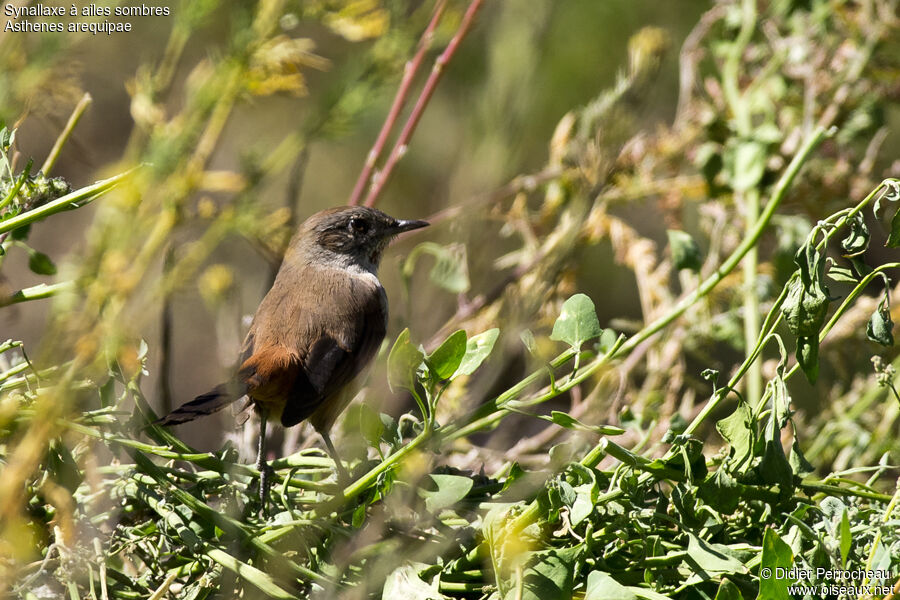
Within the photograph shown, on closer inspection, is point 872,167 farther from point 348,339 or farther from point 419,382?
point 419,382

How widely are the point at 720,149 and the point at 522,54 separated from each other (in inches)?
70.8

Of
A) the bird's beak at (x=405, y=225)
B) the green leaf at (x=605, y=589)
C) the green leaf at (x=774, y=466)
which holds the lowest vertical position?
the bird's beak at (x=405, y=225)

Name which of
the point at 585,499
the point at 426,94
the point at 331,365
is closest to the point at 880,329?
the point at 585,499

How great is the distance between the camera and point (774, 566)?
3.76 ft

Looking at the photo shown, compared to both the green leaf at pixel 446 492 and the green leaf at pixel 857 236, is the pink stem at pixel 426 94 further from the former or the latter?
the green leaf at pixel 857 236

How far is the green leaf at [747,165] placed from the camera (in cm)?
224

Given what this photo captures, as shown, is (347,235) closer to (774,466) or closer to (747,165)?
(747,165)

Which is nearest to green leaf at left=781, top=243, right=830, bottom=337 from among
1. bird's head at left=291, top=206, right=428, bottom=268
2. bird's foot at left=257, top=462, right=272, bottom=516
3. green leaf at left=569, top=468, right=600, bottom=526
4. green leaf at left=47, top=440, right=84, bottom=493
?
green leaf at left=569, top=468, right=600, bottom=526

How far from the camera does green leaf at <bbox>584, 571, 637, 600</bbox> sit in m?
1.18

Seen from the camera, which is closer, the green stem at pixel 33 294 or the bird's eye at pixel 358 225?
the green stem at pixel 33 294

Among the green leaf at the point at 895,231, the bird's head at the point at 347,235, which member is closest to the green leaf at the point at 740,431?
the green leaf at the point at 895,231

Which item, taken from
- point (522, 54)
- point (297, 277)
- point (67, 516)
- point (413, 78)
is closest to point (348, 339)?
point (297, 277)

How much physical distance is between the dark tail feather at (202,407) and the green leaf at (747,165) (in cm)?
141

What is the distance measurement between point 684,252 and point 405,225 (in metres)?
1.46
